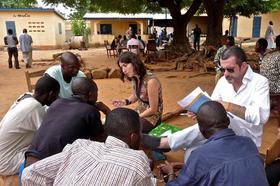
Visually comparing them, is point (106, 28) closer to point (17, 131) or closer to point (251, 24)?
point (251, 24)

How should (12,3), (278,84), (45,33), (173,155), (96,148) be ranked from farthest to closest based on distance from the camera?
(12,3)
(45,33)
(278,84)
(173,155)
(96,148)

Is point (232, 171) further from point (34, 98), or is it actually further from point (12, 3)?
point (12, 3)

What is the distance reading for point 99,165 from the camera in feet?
4.42

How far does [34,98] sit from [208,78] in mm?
7231

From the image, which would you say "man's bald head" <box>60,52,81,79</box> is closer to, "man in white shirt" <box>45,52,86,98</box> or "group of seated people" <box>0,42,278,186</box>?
"man in white shirt" <box>45,52,86,98</box>

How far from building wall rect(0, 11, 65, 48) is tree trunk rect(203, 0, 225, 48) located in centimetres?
1263

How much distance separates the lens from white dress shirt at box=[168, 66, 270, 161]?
7.77 feet

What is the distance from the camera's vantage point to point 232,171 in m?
1.55

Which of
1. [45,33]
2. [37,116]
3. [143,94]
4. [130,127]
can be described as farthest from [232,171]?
[45,33]

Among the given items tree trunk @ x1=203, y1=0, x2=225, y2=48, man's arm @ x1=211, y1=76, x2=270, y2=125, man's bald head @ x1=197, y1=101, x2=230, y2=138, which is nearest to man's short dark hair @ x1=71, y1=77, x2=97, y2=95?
man's bald head @ x1=197, y1=101, x2=230, y2=138

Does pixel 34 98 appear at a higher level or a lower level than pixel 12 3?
lower

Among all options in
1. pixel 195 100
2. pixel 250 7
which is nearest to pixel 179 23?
pixel 250 7

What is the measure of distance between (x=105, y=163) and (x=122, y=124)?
0.29 metres

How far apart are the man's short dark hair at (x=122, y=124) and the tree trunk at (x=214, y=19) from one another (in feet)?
38.9
